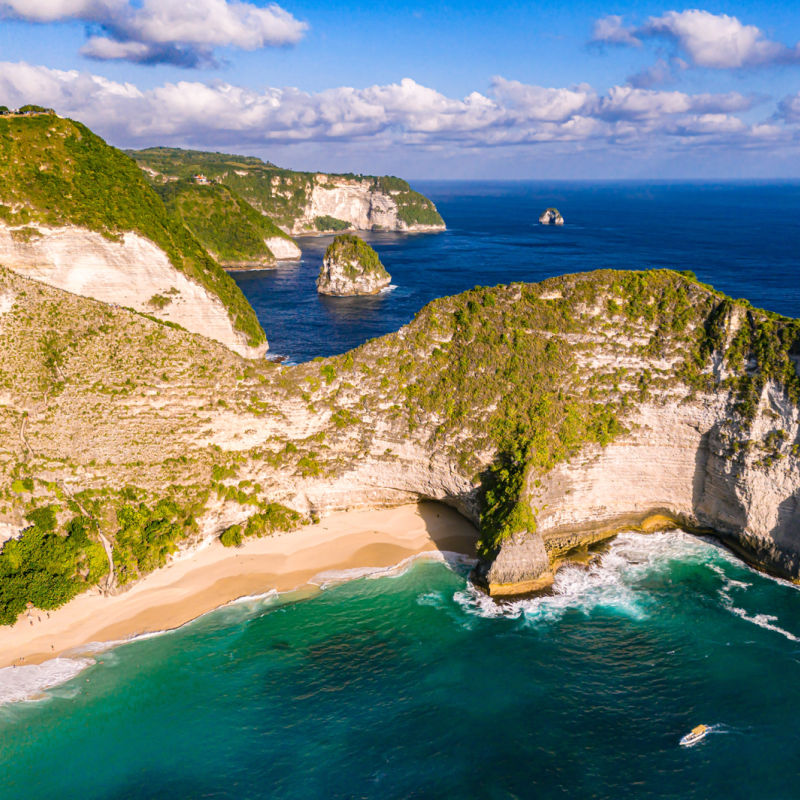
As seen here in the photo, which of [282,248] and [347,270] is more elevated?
[282,248]

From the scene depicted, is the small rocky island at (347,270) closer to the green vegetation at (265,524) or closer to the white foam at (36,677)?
the green vegetation at (265,524)

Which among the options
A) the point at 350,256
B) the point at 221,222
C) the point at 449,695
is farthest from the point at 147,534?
the point at 221,222

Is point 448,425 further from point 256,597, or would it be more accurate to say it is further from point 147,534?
point 147,534

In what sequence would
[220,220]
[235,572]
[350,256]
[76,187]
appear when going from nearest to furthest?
[235,572] → [76,187] → [350,256] → [220,220]

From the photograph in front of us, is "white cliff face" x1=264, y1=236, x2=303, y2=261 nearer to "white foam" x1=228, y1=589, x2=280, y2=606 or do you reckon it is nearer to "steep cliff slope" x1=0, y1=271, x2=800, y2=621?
"steep cliff slope" x1=0, y1=271, x2=800, y2=621

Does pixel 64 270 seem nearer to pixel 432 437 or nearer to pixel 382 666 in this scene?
pixel 432 437

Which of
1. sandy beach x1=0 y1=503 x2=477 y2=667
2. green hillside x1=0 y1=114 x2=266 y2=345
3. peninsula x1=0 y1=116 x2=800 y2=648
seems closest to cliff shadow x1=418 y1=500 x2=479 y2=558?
sandy beach x1=0 y1=503 x2=477 y2=667

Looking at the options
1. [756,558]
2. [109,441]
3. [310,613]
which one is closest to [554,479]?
[756,558]
